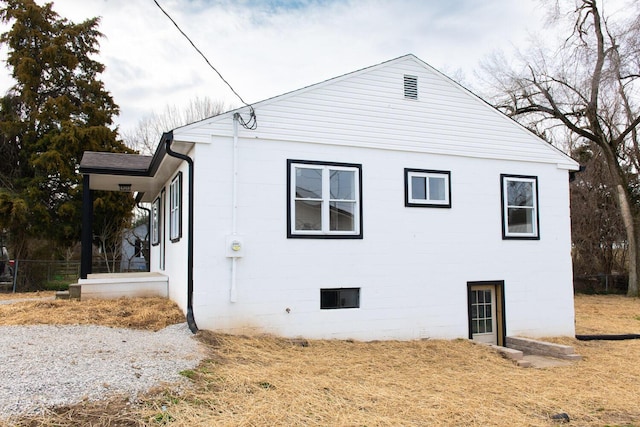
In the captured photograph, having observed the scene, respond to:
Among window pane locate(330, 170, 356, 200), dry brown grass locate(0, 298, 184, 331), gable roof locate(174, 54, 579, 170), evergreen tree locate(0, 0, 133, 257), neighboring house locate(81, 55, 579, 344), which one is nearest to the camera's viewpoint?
dry brown grass locate(0, 298, 184, 331)

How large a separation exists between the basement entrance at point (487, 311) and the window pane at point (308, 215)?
10.7ft

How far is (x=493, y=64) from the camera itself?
21594 millimetres

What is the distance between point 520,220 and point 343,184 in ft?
12.8

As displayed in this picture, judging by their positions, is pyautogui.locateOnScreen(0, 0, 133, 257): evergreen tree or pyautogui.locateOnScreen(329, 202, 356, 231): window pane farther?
pyautogui.locateOnScreen(0, 0, 133, 257): evergreen tree

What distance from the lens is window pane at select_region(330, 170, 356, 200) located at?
8.82 metres

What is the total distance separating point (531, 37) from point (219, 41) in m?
17.4

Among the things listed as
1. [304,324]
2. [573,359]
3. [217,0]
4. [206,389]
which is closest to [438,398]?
[206,389]

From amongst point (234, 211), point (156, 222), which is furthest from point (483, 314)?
point (156, 222)

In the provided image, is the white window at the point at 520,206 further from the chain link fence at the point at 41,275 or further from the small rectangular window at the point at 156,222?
the chain link fence at the point at 41,275

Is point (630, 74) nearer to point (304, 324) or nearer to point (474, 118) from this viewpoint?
point (474, 118)

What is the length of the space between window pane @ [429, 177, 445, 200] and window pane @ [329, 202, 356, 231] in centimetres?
165

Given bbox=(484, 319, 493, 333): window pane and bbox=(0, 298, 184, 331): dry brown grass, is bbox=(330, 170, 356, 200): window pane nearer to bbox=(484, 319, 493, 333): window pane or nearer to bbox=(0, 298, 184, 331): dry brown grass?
bbox=(0, 298, 184, 331): dry brown grass

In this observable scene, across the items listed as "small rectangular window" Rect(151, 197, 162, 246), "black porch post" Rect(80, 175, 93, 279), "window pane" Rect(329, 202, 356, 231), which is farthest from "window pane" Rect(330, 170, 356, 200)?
"small rectangular window" Rect(151, 197, 162, 246)

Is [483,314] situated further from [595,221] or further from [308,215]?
[595,221]
